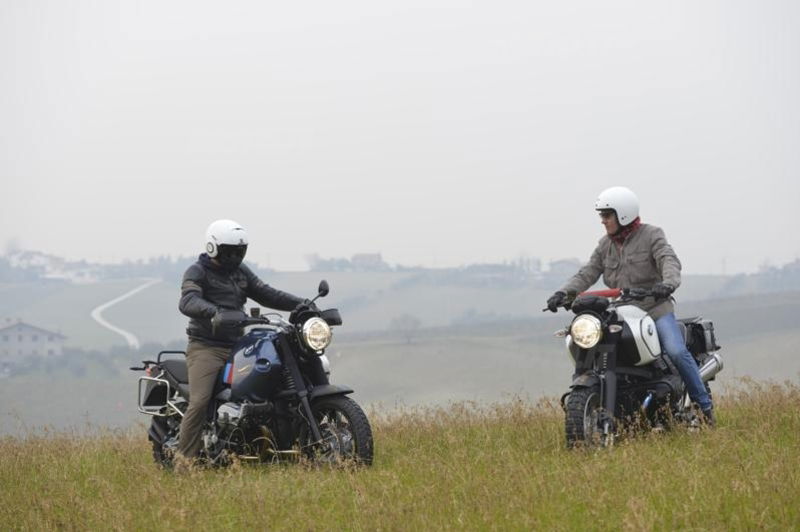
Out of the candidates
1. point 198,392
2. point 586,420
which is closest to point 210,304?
point 198,392

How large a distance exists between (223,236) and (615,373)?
3449mm

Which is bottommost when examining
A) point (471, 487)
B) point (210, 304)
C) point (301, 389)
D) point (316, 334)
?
point (471, 487)

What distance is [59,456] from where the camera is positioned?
12273 millimetres

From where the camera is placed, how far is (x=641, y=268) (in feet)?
34.8

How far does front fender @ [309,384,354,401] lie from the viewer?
9844 mm

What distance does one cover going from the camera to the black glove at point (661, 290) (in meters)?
10.0

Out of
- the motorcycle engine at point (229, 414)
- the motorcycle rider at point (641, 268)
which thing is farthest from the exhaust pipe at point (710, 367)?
the motorcycle engine at point (229, 414)

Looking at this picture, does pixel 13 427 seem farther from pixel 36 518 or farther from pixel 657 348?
pixel 657 348

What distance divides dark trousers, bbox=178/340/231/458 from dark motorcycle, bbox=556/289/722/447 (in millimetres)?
2959

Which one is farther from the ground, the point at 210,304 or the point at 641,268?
the point at 641,268

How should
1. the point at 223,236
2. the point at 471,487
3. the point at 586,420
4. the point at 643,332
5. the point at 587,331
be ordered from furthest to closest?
1. the point at 223,236
2. the point at 643,332
3. the point at 587,331
4. the point at 586,420
5. the point at 471,487

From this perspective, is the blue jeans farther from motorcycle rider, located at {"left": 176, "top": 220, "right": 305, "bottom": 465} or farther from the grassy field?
motorcycle rider, located at {"left": 176, "top": 220, "right": 305, "bottom": 465}

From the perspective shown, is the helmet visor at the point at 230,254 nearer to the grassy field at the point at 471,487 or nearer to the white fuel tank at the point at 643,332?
the grassy field at the point at 471,487

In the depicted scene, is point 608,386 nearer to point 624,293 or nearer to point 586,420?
point 586,420
